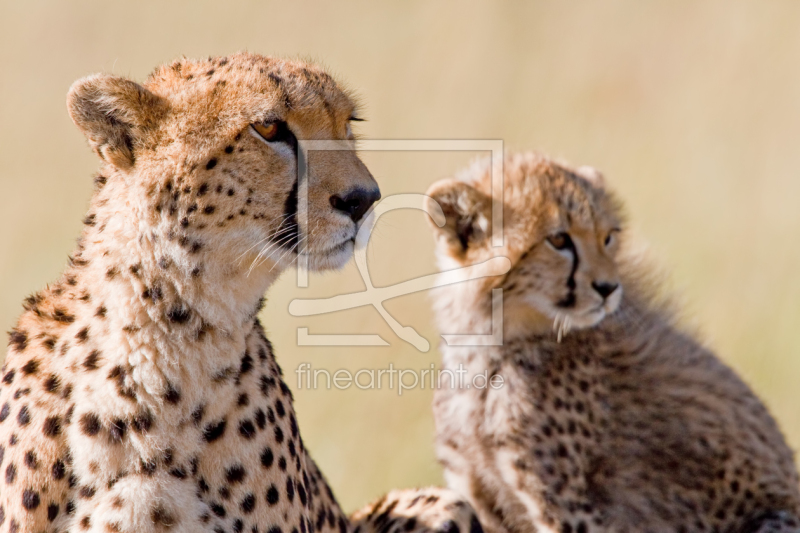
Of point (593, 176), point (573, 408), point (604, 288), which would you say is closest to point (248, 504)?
point (573, 408)

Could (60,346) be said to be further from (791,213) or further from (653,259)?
(791,213)

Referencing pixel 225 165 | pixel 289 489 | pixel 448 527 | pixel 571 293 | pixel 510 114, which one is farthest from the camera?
pixel 510 114

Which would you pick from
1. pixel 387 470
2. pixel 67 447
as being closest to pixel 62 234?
pixel 387 470

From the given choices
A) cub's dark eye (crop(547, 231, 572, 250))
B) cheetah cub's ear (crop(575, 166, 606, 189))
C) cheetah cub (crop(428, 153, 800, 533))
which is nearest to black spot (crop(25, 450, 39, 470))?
cheetah cub (crop(428, 153, 800, 533))

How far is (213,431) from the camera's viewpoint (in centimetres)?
215

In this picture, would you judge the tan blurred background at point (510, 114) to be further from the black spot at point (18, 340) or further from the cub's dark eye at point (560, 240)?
the black spot at point (18, 340)

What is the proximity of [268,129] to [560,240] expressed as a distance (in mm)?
1509

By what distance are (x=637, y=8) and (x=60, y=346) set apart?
652 centimetres

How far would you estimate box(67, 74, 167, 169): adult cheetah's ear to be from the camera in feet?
6.69

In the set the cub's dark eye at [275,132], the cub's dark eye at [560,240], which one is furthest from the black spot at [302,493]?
the cub's dark eye at [560,240]

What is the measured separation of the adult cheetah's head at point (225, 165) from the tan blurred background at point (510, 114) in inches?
109

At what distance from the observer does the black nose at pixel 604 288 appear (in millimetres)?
3303

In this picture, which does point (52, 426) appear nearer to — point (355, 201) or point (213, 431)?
point (213, 431)

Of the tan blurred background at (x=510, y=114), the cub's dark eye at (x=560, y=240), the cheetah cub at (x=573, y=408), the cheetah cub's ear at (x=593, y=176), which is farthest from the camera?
the tan blurred background at (x=510, y=114)
